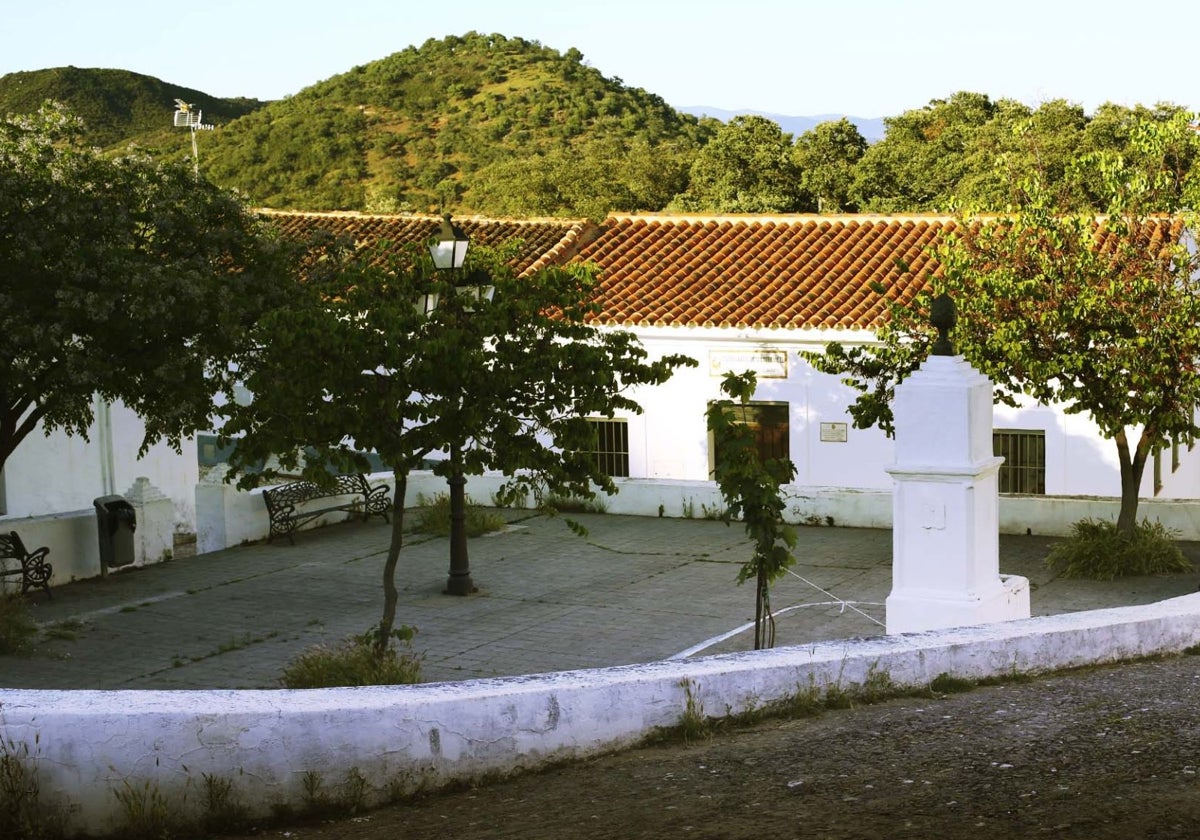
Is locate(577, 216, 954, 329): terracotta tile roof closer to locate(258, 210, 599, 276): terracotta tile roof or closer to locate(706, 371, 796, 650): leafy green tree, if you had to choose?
locate(258, 210, 599, 276): terracotta tile roof

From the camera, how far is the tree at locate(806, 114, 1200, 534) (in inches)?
591

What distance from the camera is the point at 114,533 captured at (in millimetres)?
16141

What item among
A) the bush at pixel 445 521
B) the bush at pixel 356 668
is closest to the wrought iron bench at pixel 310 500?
the bush at pixel 445 521

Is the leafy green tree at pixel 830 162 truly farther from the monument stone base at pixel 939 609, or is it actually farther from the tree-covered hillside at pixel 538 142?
the monument stone base at pixel 939 609

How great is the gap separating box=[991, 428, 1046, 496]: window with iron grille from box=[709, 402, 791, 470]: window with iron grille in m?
3.07

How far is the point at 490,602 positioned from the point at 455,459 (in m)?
3.78

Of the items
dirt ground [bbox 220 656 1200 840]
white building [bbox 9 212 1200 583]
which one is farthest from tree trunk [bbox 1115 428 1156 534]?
dirt ground [bbox 220 656 1200 840]

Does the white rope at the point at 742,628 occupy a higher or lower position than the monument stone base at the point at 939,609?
lower

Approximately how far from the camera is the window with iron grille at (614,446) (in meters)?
22.6

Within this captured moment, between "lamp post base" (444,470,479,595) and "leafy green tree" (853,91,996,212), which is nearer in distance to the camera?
"lamp post base" (444,470,479,595)

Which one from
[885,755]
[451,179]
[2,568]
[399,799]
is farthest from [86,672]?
[451,179]

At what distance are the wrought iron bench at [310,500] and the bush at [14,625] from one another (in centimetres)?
453

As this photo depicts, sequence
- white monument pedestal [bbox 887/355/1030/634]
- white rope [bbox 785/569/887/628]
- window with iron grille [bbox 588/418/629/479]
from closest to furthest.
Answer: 1. white monument pedestal [bbox 887/355/1030/634]
2. white rope [bbox 785/569/887/628]
3. window with iron grille [bbox 588/418/629/479]

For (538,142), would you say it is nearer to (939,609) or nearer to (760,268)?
(760,268)
